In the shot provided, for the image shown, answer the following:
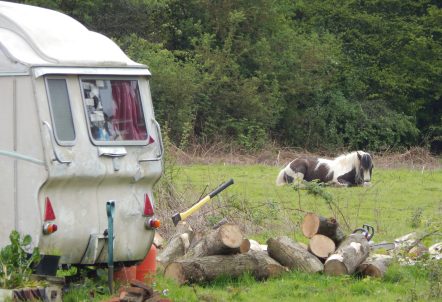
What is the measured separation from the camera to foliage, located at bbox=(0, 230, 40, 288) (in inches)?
401

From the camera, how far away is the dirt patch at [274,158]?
32.2 meters

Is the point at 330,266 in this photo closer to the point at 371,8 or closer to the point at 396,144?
the point at 396,144

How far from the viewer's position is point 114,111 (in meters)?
11.3

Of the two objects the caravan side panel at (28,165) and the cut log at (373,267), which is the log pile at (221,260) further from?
the caravan side panel at (28,165)

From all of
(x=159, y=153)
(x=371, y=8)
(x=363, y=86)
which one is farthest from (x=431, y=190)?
(x=371, y=8)

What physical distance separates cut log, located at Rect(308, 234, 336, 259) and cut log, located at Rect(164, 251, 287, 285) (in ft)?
1.83

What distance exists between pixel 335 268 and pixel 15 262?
4.38m

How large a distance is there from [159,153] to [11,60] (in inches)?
80.5

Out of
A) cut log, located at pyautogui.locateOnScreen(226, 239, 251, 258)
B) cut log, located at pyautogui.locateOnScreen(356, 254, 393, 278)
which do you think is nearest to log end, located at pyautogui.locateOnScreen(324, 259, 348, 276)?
cut log, located at pyautogui.locateOnScreen(356, 254, 393, 278)

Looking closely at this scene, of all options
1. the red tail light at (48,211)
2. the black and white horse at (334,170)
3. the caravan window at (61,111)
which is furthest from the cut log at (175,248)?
the black and white horse at (334,170)

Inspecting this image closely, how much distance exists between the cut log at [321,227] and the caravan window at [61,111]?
4.08m

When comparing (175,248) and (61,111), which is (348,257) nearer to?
(175,248)

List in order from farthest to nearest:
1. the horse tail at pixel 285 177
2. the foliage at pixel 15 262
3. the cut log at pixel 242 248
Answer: the horse tail at pixel 285 177 → the cut log at pixel 242 248 → the foliage at pixel 15 262

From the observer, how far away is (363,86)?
147 ft
